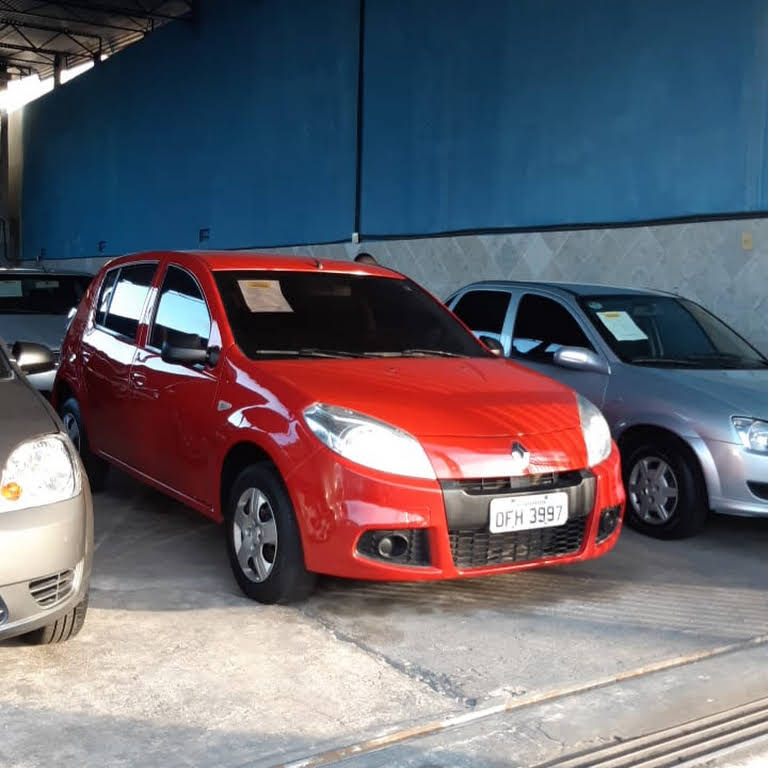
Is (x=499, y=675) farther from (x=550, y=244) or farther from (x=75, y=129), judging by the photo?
(x=75, y=129)

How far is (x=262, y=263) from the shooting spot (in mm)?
5195

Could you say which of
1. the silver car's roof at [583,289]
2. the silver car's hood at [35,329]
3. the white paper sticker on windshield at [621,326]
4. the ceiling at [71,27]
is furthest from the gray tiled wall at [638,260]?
the ceiling at [71,27]

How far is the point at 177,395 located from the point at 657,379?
2.75 meters

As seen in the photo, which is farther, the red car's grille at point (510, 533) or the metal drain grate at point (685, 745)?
the red car's grille at point (510, 533)

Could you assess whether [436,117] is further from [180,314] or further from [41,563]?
[41,563]

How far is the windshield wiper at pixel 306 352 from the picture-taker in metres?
4.62

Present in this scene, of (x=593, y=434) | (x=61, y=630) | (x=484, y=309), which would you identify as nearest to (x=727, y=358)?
(x=484, y=309)

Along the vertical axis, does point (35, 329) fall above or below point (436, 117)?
below

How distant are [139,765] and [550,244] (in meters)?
8.68

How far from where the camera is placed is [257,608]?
Answer: 13.9 ft

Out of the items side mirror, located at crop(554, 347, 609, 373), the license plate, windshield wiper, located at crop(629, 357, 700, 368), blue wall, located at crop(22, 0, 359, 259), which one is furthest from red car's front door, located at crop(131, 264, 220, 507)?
blue wall, located at crop(22, 0, 359, 259)

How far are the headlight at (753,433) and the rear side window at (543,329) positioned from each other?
3.89 feet

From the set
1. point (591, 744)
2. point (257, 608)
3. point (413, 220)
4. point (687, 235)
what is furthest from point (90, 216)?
point (591, 744)

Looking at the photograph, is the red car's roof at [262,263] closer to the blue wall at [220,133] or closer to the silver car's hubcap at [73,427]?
the silver car's hubcap at [73,427]
